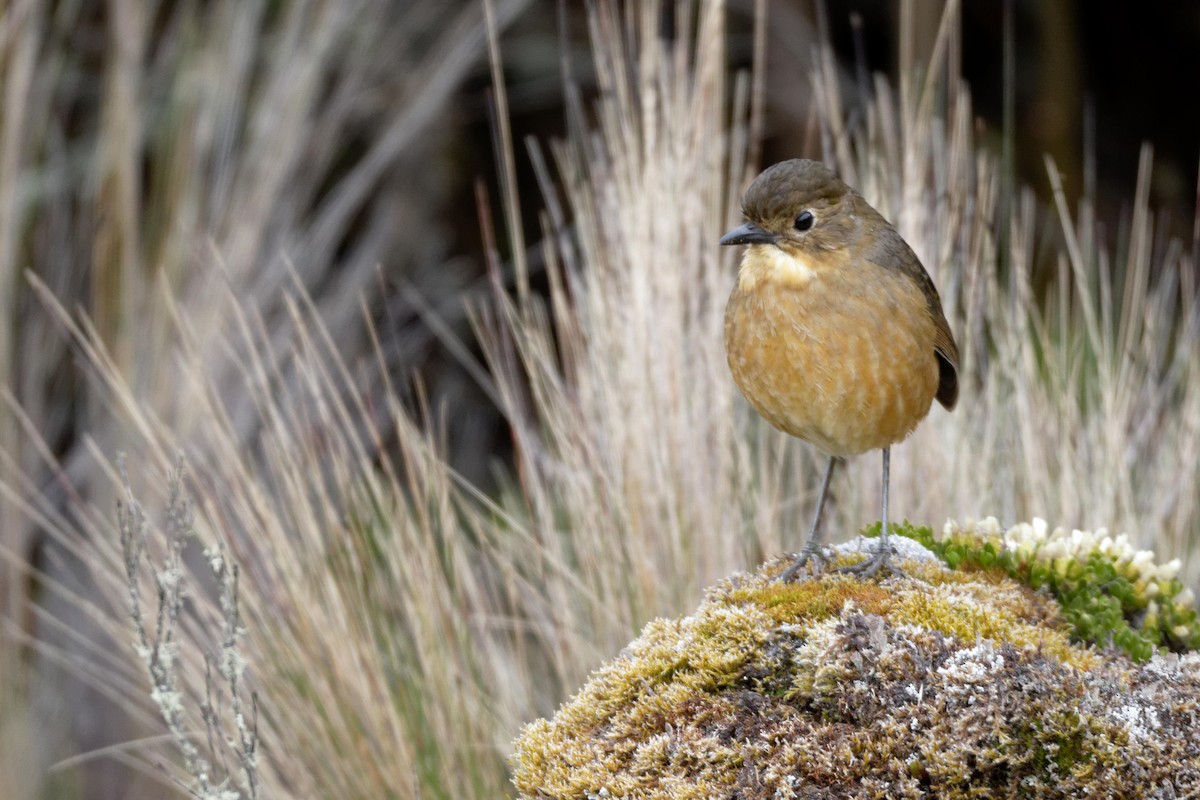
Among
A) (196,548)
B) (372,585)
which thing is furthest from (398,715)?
(196,548)

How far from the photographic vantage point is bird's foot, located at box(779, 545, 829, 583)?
2.61 m

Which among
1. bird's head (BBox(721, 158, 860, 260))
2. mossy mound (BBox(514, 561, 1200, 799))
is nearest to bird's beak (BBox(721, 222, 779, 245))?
bird's head (BBox(721, 158, 860, 260))

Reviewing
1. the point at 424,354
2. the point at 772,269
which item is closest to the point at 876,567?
the point at 772,269

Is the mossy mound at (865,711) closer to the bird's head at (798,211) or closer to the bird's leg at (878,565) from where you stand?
the bird's leg at (878,565)

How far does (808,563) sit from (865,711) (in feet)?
2.12

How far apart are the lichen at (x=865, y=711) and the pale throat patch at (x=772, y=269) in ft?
2.15

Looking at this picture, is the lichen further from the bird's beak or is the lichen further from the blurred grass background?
the bird's beak

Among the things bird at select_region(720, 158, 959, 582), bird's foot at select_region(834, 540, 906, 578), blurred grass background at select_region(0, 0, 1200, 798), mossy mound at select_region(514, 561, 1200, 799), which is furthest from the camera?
blurred grass background at select_region(0, 0, 1200, 798)

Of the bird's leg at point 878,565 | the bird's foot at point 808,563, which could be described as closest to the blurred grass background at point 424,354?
the bird's foot at point 808,563

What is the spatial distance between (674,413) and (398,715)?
1.03 m

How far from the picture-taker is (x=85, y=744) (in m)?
5.16

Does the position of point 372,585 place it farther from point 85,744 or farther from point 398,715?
point 85,744

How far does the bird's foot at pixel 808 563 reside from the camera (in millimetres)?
2605

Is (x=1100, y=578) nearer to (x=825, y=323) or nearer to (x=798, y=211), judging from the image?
(x=825, y=323)
